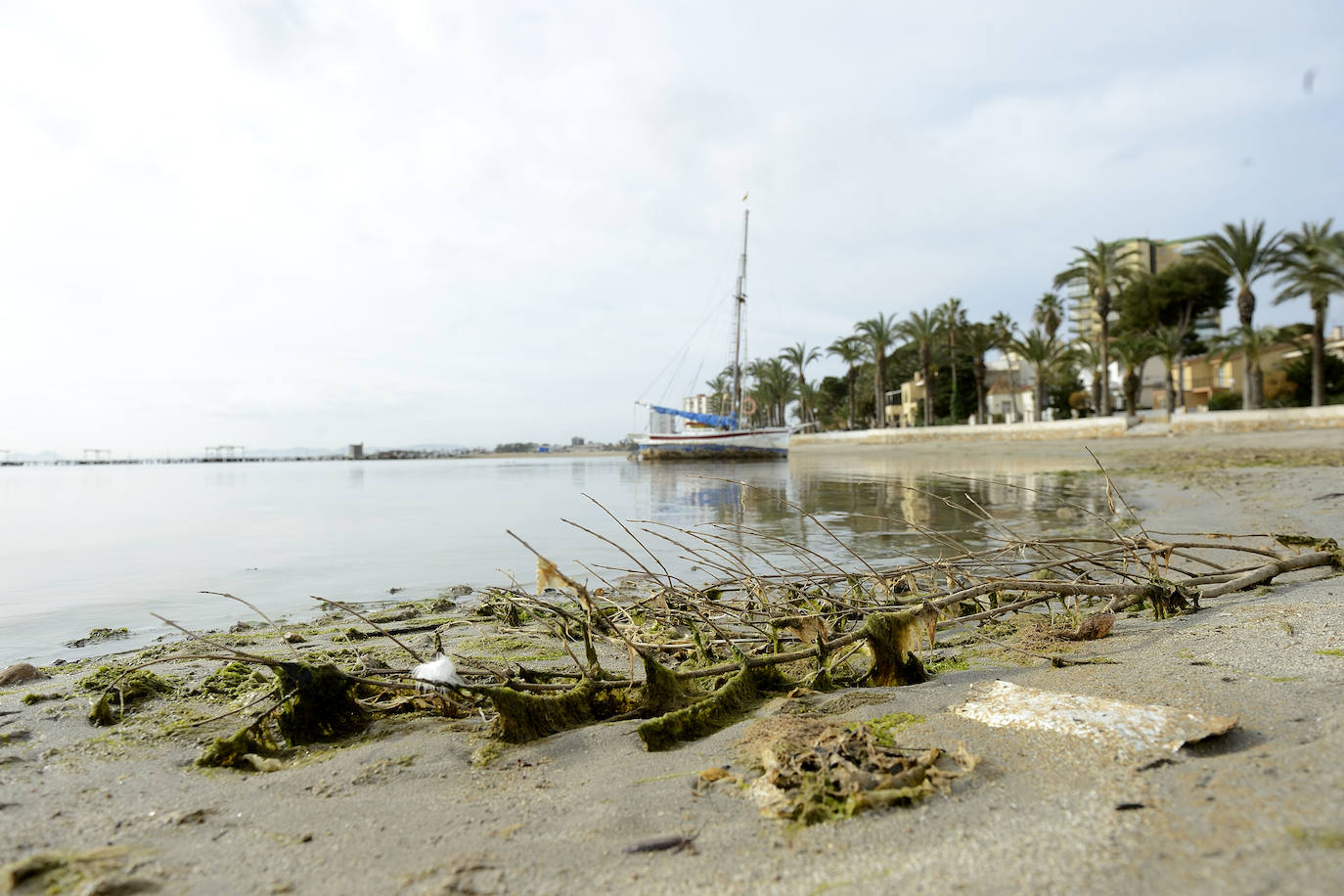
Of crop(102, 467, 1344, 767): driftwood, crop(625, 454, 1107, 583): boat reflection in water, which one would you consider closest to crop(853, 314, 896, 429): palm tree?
crop(625, 454, 1107, 583): boat reflection in water

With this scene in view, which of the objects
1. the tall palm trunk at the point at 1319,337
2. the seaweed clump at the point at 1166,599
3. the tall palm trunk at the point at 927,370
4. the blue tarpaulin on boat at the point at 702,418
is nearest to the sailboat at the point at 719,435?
the blue tarpaulin on boat at the point at 702,418

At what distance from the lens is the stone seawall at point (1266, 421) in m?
27.0

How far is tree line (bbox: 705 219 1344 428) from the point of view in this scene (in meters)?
31.7

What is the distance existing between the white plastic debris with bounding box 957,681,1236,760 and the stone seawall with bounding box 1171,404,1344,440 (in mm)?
33840

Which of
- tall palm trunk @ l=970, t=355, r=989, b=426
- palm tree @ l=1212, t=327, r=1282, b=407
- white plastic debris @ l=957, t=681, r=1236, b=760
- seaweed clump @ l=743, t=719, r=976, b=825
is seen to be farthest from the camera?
tall palm trunk @ l=970, t=355, r=989, b=426

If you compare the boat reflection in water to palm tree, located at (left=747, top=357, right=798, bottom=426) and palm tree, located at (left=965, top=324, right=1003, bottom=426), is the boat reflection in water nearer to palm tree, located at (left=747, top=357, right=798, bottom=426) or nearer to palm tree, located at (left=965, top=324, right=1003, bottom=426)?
palm tree, located at (left=965, top=324, right=1003, bottom=426)

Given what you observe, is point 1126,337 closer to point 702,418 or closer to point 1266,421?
point 1266,421

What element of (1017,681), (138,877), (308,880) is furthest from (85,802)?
(1017,681)

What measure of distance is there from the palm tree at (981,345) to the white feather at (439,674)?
52194 mm

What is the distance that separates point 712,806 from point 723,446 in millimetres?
54302

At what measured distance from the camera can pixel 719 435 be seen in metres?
56.4

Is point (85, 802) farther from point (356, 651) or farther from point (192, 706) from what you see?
point (356, 651)

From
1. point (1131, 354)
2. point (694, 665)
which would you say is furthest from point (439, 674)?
point (1131, 354)

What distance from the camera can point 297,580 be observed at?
26.6 ft
